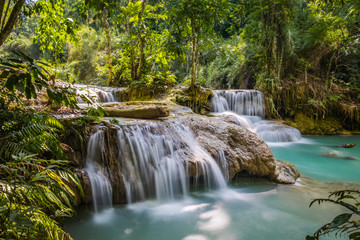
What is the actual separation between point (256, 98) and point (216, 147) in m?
7.01

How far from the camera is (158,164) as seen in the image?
12.6ft

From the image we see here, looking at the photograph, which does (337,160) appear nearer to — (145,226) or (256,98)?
(256,98)

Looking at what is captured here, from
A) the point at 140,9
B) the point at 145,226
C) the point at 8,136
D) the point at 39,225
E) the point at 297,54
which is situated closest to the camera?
the point at 39,225

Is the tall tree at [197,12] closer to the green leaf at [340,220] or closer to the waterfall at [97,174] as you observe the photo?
the waterfall at [97,174]

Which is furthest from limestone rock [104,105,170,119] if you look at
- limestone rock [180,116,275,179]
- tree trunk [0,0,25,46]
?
tree trunk [0,0,25,46]

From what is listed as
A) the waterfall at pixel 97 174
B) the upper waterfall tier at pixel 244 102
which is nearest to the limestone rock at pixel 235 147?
the waterfall at pixel 97 174

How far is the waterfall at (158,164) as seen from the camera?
3.59 metres

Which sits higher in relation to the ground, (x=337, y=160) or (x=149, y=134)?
(x=149, y=134)

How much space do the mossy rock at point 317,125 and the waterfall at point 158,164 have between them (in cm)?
837

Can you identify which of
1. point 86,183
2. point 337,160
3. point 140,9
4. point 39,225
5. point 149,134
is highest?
point 140,9

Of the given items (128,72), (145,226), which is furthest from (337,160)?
(128,72)

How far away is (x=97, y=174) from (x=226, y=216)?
7.03 ft

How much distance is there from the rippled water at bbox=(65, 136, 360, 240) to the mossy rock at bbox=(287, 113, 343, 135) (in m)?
6.55

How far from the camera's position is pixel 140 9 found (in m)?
9.57
